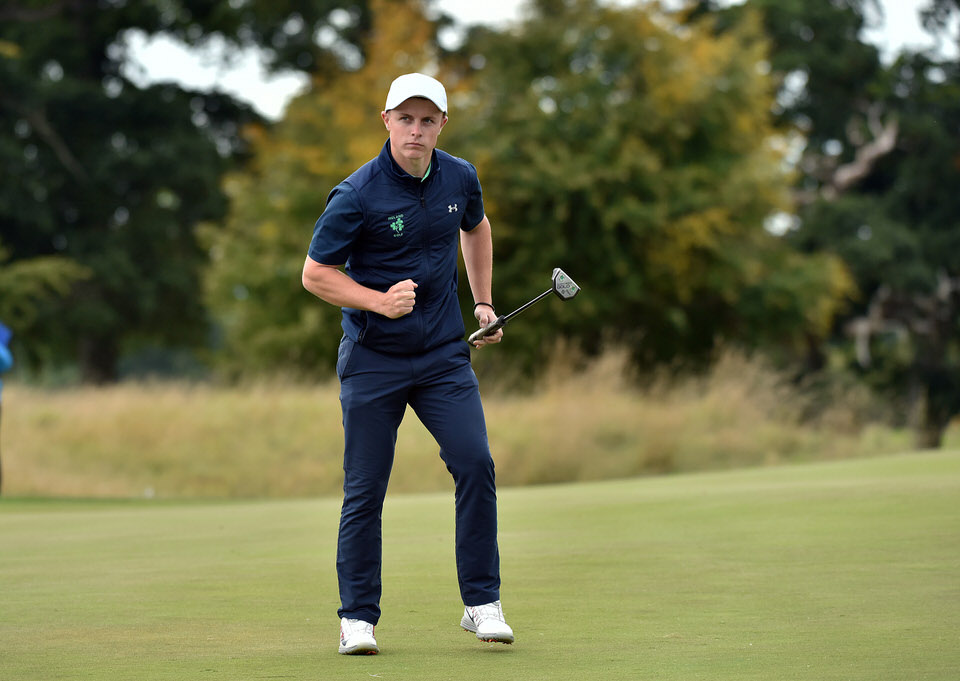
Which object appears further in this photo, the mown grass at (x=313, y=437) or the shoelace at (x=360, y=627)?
the mown grass at (x=313, y=437)

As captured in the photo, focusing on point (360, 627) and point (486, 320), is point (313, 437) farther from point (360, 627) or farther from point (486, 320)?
point (360, 627)

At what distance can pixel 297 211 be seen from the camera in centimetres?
3162

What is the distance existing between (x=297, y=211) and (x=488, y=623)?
2706 cm

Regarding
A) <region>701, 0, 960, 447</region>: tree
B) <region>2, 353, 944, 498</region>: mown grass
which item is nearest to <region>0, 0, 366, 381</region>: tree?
<region>701, 0, 960, 447</region>: tree

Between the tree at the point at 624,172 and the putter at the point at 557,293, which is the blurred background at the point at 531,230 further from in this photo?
the putter at the point at 557,293

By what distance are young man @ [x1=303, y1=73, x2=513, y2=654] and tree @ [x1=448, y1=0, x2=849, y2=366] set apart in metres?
24.1

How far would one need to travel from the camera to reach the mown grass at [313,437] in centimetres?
2014

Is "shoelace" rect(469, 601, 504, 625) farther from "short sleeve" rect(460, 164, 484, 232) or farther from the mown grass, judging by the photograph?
the mown grass

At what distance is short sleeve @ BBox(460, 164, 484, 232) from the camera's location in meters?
5.50

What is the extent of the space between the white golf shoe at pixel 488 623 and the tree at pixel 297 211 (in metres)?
24.3

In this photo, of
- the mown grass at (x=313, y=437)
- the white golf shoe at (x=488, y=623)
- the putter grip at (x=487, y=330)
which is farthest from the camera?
the mown grass at (x=313, y=437)

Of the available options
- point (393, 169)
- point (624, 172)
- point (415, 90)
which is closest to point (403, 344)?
point (393, 169)

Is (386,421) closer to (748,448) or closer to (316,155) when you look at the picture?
(748,448)

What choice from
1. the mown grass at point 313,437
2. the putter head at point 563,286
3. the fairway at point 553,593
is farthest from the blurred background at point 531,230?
the putter head at point 563,286
